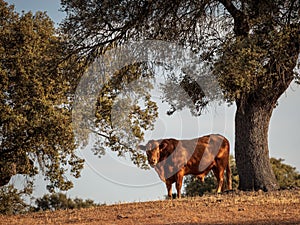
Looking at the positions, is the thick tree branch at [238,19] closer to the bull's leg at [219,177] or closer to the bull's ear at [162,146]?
the bull's ear at [162,146]

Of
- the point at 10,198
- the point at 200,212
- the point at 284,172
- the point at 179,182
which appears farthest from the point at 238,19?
the point at 284,172

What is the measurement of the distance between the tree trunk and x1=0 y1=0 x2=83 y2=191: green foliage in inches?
239

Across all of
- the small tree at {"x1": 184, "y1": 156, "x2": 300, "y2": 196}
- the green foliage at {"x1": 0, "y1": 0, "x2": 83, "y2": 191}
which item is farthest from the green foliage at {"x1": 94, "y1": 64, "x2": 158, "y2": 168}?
the small tree at {"x1": 184, "y1": 156, "x2": 300, "y2": 196}

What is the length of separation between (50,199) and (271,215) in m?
37.5

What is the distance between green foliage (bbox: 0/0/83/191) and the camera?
18.7 m

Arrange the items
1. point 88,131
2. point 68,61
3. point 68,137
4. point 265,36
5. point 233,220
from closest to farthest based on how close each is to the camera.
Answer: point 233,220 < point 265,36 < point 68,61 < point 68,137 < point 88,131

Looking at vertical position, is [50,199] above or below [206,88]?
below

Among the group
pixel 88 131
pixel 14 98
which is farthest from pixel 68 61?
pixel 88 131

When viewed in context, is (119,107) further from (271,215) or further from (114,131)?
(271,215)

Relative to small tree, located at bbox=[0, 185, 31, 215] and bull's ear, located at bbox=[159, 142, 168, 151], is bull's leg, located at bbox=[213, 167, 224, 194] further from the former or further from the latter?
small tree, located at bbox=[0, 185, 31, 215]

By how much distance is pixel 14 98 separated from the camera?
1986cm

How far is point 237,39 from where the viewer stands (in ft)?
47.6

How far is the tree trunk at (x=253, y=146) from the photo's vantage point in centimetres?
1556

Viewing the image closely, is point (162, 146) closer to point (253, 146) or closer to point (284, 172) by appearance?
point (253, 146)
